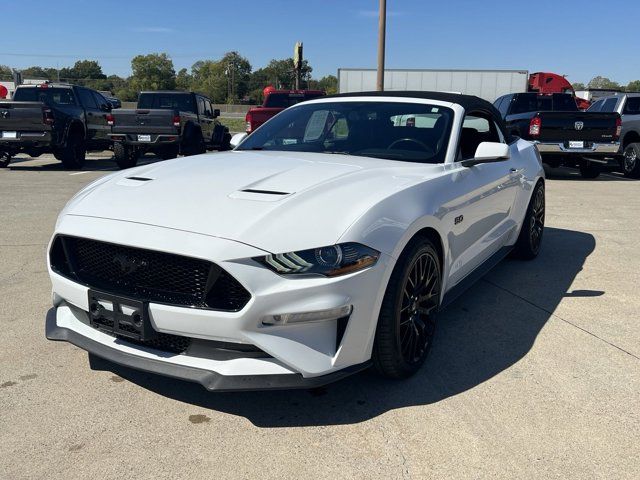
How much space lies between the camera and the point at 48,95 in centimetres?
1385

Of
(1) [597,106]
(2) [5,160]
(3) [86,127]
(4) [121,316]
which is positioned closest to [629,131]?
(1) [597,106]

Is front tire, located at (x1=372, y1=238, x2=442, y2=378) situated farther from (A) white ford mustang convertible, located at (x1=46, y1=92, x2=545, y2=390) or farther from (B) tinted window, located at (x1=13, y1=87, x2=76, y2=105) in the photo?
(B) tinted window, located at (x1=13, y1=87, x2=76, y2=105)

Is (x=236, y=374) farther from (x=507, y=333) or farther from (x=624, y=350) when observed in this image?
(x=624, y=350)

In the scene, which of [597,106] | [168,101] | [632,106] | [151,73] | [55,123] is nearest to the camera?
[55,123]

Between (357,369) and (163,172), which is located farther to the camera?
(163,172)

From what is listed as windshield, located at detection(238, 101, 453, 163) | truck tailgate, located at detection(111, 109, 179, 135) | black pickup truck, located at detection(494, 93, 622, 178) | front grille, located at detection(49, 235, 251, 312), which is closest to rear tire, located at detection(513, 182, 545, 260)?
windshield, located at detection(238, 101, 453, 163)

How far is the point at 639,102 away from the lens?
1357 cm

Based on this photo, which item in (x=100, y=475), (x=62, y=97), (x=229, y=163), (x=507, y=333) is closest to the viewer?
(x=100, y=475)

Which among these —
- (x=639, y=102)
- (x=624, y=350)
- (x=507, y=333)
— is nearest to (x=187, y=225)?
(x=507, y=333)

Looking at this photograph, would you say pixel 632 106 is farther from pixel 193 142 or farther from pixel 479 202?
pixel 479 202

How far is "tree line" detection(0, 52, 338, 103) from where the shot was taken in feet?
324

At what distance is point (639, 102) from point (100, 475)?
48.0 ft

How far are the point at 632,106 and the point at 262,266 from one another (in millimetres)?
13711

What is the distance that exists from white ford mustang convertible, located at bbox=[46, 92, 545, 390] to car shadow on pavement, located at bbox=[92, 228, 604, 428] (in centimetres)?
17
